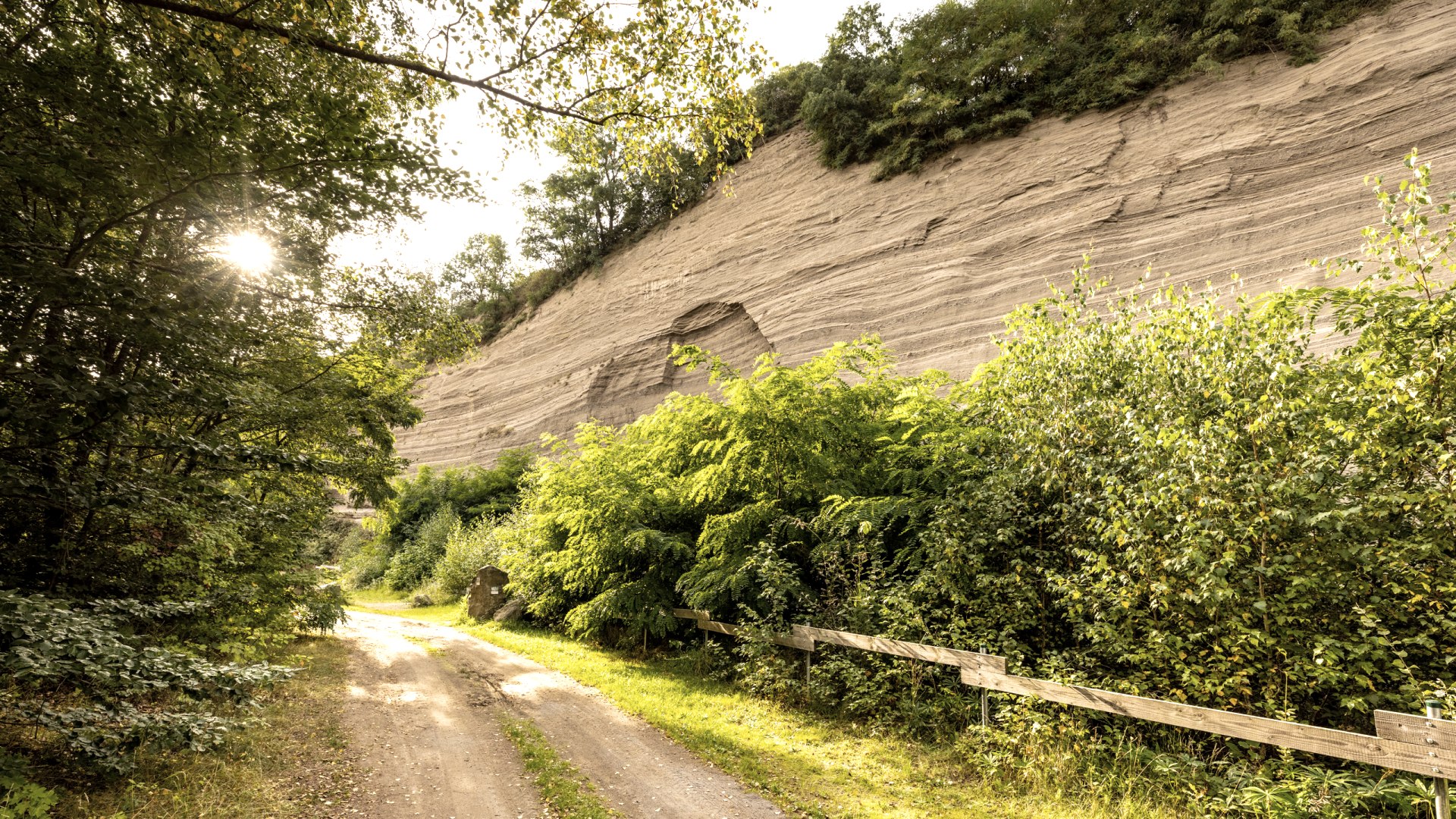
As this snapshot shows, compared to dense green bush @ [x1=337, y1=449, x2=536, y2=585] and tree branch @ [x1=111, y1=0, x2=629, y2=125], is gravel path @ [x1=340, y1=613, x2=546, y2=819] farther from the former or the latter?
dense green bush @ [x1=337, y1=449, x2=536, y2=585]

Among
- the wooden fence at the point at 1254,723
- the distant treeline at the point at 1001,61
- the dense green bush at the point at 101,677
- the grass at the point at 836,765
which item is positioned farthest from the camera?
the distant treeline at the point at 1001,61

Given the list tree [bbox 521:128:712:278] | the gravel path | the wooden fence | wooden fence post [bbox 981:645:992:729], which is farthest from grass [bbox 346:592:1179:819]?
tree [bbox 521:128:712:278]

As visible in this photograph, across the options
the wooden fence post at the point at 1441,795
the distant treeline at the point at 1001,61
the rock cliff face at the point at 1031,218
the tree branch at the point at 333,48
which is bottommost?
the wooden fence post at the point at 1441,795

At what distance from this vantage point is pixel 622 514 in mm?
12445

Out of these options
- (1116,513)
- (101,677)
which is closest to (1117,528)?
(1116,513)

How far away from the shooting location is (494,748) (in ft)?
23.9

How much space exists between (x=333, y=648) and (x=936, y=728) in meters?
12.4

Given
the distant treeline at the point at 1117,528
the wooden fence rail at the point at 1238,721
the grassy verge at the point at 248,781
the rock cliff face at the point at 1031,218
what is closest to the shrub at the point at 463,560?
the rock cliff face at the point at 1031,218

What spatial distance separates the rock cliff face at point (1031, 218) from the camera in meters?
14.0

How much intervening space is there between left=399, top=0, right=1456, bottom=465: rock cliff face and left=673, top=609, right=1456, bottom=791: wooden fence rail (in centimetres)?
462

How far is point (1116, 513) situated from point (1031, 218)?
575 inches

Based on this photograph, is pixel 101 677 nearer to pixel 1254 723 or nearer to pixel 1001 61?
pixel 1254 723

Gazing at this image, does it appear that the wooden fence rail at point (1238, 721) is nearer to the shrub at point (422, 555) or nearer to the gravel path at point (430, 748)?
the gravel path at point (430, 748)

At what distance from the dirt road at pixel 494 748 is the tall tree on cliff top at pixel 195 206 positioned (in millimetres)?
2832
